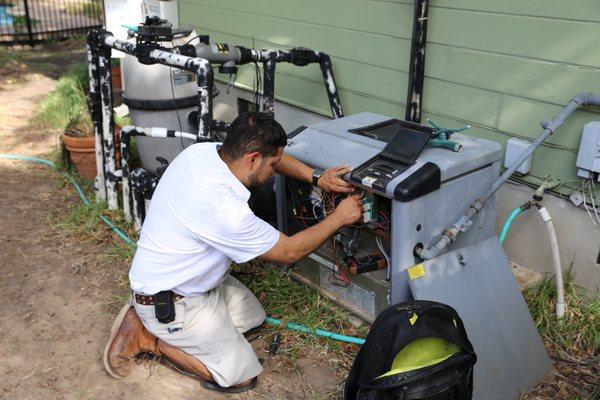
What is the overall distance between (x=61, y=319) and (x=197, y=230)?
1367 mm

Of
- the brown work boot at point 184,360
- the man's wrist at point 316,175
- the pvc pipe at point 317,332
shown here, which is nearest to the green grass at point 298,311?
the pvc pipe at point 317,332

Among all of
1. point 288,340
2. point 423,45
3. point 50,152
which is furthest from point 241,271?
point 50,152

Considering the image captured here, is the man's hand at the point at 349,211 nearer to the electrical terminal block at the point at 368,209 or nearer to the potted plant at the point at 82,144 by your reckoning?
the electrical terminal block at the point at 368,209

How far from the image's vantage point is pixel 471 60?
11.6ft

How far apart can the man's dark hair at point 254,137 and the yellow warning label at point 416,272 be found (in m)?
0.82

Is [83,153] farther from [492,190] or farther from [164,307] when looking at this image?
[492,190]

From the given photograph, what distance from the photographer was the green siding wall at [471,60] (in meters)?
3.07

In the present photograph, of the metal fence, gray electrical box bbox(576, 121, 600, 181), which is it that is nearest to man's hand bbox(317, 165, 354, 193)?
gray electrical box bbox(576, 121, 600, 181)

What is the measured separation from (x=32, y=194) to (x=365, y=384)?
12.7 ft

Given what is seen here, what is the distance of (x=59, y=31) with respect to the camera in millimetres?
12438

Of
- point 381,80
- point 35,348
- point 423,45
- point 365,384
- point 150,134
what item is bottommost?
point 35,348

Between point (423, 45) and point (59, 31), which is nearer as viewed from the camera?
point (423, 45)

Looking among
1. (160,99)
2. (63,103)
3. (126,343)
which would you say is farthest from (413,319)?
(63,103)

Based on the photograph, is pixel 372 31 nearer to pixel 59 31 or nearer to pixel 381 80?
pixel 381 80
